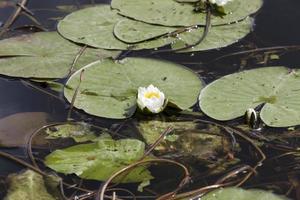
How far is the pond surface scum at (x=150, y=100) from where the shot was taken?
1.88 metres

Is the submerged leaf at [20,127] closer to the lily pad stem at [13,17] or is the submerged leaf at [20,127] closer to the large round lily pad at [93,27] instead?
the large round lily pad at [93,27]

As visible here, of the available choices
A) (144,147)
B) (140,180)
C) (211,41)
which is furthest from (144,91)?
(211,41)

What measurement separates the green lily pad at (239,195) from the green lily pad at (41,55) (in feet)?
3.03

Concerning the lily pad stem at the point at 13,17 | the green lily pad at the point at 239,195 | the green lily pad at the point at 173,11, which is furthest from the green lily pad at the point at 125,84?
the lily pad stem at the point at 13,17

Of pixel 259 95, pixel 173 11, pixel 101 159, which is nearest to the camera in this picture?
pixel 101 159

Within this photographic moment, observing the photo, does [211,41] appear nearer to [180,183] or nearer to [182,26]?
[182,26]

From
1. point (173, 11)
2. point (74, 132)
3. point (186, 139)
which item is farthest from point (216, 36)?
point (74, 132)

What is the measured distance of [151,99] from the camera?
2125mm

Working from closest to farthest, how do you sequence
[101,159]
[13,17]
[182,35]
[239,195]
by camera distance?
[239,195] → [101,159] → [182,35] → [13,17]

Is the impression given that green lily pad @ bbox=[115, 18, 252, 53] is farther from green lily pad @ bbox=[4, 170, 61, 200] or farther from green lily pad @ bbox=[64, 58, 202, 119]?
green lily pad @ bbox=[4, 170, 61, 200]

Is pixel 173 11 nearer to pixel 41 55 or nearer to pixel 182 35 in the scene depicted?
pixel 182 35

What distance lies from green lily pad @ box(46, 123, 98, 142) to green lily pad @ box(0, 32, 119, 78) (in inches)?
13.2

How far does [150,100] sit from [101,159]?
32cm

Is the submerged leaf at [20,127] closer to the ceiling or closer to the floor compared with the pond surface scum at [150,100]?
closer to the floor
